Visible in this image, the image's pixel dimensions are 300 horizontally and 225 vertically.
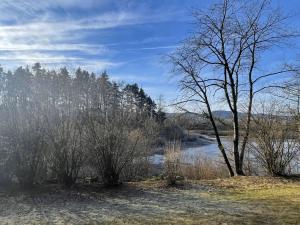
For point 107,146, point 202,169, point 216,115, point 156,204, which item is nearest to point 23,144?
point 107,146

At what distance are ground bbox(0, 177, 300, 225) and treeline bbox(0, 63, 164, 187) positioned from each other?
0.64 meters

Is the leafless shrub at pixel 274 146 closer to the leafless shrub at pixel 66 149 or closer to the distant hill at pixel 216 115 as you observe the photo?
the distant hill at pixel 216 115

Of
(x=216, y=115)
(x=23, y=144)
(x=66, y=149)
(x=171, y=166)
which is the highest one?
(x=216, y=115)

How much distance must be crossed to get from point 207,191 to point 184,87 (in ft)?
15.0

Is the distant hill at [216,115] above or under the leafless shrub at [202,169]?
above

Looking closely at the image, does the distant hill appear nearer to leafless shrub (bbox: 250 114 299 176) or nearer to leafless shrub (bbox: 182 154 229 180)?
leafless shrub (bbox: 250 114 299 176)

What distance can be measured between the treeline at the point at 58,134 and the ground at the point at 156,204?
641mm

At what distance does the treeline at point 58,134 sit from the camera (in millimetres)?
9180

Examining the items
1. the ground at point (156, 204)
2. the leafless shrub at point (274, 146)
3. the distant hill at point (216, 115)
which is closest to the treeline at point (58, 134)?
the ground at point (156, 204)

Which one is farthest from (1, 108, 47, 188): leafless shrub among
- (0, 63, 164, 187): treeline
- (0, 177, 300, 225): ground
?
(0, 177, 300, 225): ground

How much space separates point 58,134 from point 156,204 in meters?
3.34

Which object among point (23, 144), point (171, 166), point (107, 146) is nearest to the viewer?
point (23, 144)

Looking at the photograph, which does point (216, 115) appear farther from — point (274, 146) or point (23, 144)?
point (23, 144)

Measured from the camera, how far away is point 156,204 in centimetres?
772
